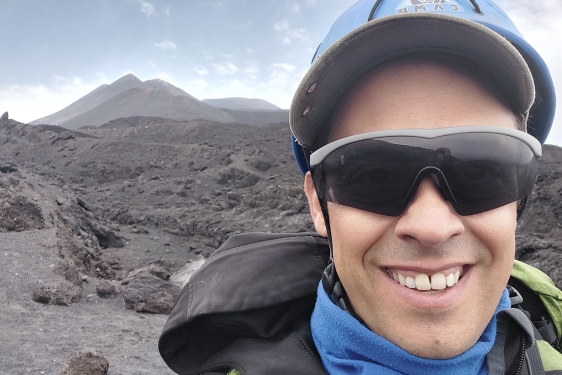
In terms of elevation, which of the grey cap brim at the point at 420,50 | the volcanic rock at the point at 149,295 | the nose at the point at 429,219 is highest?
the grey cap brim at the point at 420,50

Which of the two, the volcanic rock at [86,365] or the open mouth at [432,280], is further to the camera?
the volcanic rock at [86,365]

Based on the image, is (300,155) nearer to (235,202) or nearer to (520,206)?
(520,206)

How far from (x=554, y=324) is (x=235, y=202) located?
39.4ft

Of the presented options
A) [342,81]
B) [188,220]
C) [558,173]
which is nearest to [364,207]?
[342,81]

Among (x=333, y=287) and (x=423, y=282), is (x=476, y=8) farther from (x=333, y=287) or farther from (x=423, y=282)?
(x=333, y=287)

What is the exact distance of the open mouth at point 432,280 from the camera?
1107mm

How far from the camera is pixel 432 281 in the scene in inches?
43.8

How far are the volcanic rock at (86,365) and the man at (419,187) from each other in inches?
98.8

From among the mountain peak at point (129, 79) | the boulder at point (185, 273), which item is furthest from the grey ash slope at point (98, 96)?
the boulder at point (185, 273)

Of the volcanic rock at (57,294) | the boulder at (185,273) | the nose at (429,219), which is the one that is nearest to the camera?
the nose at (429,219)

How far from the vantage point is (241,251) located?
5.59 ft

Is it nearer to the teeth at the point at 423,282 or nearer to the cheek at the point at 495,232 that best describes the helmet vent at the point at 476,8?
the cheek at the point at 495,232

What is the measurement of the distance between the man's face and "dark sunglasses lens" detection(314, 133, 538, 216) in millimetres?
32

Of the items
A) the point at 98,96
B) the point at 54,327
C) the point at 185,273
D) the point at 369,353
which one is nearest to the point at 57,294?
the point at 54,327
